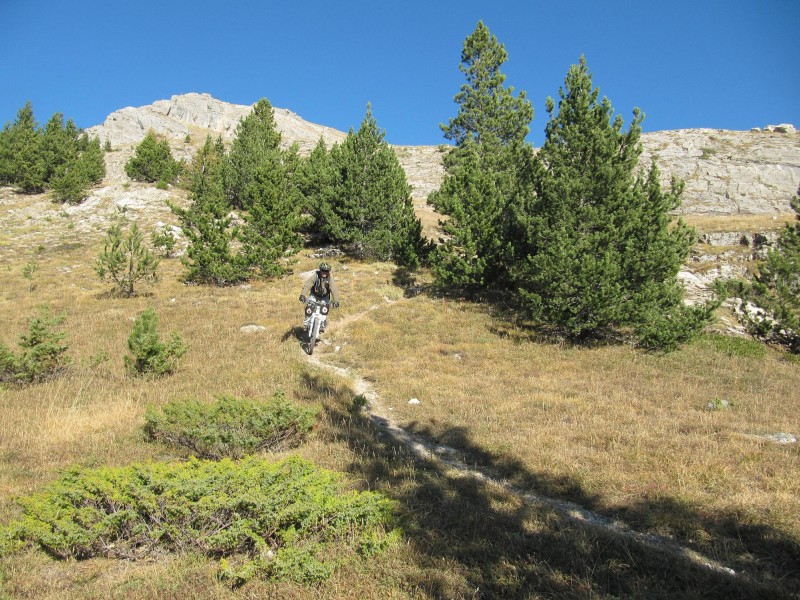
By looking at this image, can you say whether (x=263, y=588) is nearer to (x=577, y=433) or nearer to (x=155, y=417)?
(x=155, y=417)

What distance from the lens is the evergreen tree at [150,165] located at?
4391 centimetres

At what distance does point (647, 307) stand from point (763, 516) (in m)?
9.53

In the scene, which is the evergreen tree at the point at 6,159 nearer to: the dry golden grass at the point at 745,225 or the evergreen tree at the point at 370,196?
the evergreen tree at the point at 370,196

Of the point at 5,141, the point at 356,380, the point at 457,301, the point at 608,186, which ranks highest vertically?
the point at 5,141

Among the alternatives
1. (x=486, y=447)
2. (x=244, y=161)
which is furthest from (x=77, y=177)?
(x=486, y=447)

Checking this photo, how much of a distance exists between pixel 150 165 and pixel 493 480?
48.5 metres

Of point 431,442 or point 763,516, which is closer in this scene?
point 763,516

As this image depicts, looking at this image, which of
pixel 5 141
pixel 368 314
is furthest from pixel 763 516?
pixel 5 141

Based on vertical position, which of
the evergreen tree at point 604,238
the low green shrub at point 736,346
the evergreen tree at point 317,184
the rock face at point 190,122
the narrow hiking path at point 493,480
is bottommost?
the narrow hiking path at point 493,480

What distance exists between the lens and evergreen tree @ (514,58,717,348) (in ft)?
43.3

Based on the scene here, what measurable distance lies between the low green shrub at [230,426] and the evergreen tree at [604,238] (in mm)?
9370

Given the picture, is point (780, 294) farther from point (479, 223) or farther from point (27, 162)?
point (27, 162)

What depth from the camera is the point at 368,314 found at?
695 inches

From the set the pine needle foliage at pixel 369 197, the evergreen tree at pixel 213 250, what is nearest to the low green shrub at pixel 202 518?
the evergreen tree at pixel 213 250
